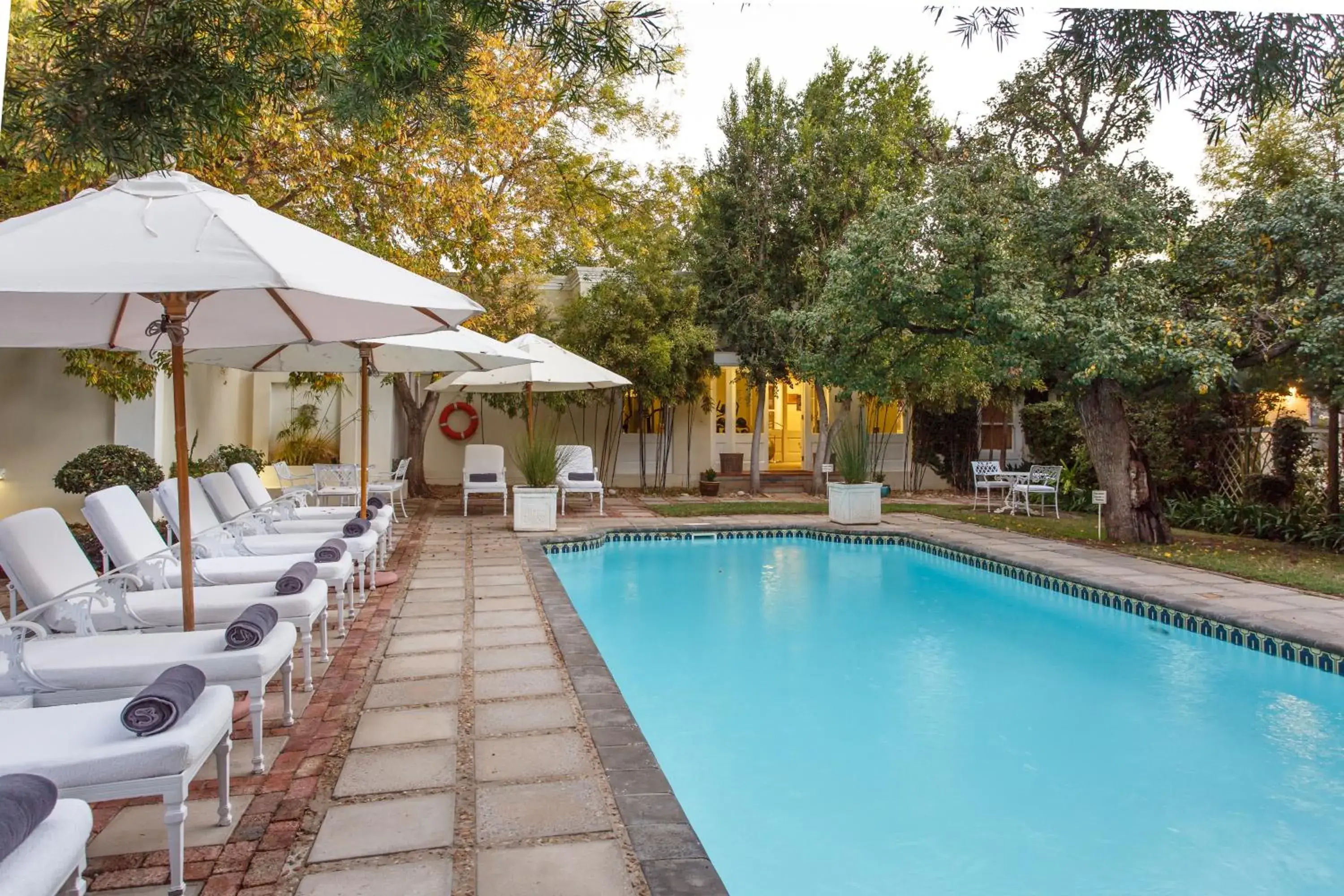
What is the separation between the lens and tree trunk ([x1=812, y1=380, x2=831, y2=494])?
591 inches

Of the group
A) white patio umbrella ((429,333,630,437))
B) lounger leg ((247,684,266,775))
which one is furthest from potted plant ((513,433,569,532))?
lounger leg ((247,684,266,775))

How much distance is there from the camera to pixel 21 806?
1713mm

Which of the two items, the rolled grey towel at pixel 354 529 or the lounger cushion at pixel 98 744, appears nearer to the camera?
the lounger cushion at pixel 98 744

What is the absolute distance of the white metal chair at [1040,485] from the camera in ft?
39.3

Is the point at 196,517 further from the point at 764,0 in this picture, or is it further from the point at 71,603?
the point at 764,0

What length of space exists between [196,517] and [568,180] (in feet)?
35.8

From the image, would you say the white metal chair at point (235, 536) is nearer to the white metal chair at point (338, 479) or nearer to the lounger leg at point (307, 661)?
the lounger leg at point (307, 661)

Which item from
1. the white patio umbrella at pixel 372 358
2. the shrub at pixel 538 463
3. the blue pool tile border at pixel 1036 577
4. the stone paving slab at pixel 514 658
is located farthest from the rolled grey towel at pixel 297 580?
the shrub at pixel 538 463

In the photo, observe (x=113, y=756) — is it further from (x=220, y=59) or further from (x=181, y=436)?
(x=220, y=59)

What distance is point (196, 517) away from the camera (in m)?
5.51

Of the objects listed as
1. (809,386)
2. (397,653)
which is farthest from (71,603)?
(809,386)

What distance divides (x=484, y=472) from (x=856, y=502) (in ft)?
17.4

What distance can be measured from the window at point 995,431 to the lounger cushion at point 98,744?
16283 mm

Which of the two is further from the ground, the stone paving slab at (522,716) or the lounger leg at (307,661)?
the lounger leg at (307,661)
